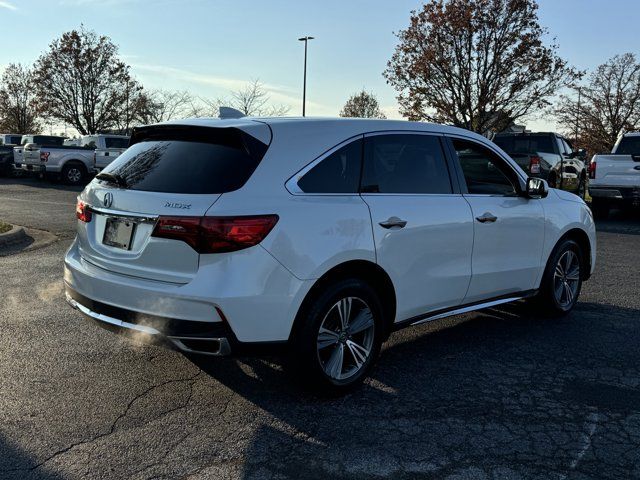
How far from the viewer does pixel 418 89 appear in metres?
28.5

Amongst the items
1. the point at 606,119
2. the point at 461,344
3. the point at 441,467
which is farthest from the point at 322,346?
the point at 606,119

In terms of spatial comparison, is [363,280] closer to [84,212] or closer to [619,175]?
[84,212]

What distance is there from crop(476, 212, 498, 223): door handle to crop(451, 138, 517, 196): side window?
0.61ft

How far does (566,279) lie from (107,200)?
13.6 ft

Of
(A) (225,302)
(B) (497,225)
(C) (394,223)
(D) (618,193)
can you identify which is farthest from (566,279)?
(D) (618,193)

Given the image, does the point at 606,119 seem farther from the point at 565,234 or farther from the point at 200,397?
the point at 200,397

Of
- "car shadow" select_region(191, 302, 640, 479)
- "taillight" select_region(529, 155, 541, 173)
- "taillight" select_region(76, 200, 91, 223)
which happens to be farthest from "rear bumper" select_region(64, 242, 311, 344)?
"taillight" select_region(529, 155, 541, 173)

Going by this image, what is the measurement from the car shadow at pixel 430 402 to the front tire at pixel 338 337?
0.14 meters

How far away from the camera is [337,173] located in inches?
148

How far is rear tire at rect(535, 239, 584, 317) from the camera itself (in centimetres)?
548

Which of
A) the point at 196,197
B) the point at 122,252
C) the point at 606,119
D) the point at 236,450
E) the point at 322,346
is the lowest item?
the point at 236,450

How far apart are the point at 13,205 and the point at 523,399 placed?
47.0 feet

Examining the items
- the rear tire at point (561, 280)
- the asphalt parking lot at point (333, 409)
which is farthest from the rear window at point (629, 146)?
the asphalt parking lot at point (333, 409)

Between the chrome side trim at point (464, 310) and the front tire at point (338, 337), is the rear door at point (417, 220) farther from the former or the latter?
the front tire at point (338, 337)
